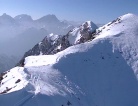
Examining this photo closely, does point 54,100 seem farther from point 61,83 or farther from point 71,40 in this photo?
point 71,40

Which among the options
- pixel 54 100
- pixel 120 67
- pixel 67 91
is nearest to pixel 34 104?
pixel 54 100

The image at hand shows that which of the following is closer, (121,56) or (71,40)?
(121,56)

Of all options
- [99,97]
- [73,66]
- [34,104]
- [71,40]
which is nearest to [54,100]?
[34,104]

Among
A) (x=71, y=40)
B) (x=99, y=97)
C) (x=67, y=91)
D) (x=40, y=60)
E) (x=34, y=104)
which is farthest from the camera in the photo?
(x=71, y=40)

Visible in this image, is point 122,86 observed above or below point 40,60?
below

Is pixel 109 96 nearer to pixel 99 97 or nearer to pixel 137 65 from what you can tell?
pixel 99 97

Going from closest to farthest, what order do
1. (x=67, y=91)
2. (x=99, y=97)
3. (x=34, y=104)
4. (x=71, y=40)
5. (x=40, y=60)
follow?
(x=34, y=104) → (x=67, y=91) → (x=99, y=97) → (x=40, y=60) → (x=71, y=40)
